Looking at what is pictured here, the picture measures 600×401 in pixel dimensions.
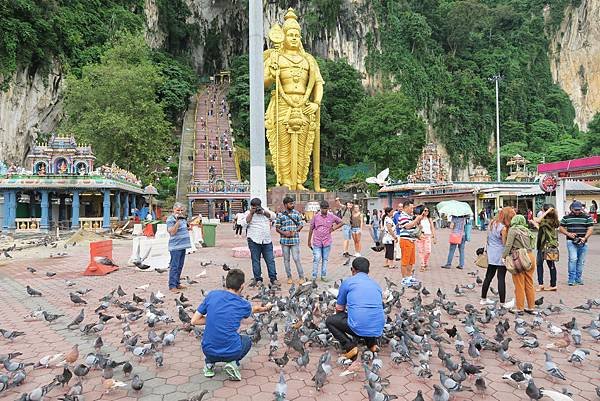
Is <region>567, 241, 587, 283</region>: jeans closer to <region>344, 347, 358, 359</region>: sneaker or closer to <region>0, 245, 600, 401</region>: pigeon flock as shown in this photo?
<region>0, 245, 600, 401</region>: pigeon flock

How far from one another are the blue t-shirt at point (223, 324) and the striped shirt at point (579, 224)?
6.14m

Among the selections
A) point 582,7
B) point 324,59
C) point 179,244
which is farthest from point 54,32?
point 582,7

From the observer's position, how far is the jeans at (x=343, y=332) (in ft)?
12.4

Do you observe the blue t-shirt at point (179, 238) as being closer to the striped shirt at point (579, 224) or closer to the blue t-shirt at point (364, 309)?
the blue t-shirt at point (364, 309)

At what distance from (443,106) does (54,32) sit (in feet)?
118

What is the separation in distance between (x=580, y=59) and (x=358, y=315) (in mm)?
63655

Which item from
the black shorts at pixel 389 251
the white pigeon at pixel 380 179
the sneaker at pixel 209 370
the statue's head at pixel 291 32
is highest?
the statue's head at pixel 291 32

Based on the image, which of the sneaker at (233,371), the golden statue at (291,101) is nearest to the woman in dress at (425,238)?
the sneaker at (233,371)

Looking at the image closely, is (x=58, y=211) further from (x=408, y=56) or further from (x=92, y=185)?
(x=408, y=56)

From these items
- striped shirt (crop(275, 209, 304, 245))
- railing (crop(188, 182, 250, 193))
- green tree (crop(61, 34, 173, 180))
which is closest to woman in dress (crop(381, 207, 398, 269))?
striped shirt (crop(275, 209, 304, 245))

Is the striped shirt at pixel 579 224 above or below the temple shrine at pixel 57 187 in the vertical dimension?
below

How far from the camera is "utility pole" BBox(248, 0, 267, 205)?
984 centimetres

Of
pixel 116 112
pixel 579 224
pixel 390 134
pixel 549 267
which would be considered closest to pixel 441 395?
pixel 549 267

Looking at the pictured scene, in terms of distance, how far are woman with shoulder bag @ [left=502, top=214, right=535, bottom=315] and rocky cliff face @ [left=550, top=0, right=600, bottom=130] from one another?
59012mm
